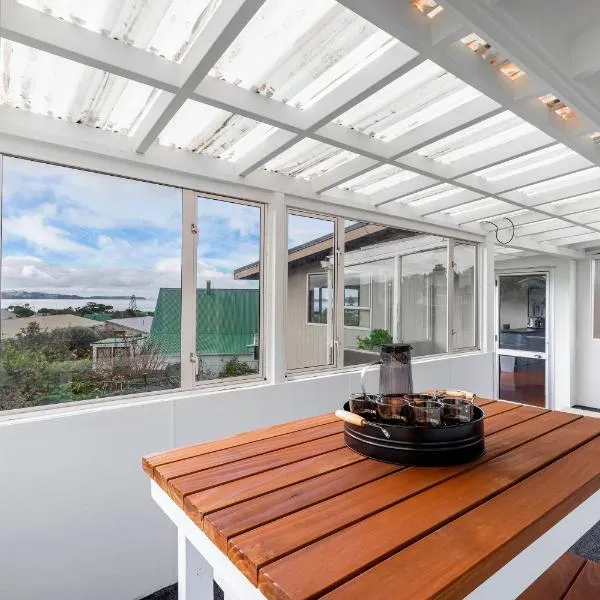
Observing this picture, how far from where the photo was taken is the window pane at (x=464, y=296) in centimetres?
434

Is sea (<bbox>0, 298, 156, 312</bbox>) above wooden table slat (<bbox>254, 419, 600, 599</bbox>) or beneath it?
above

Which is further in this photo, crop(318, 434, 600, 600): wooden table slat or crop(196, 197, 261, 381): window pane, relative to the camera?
crop(196, 197, 261, 381): window pane

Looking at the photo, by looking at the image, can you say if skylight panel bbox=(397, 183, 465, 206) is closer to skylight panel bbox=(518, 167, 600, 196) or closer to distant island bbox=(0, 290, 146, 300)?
skylight panel bbox=(518, 167, 600, 196)

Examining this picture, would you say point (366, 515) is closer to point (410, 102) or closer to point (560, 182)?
point (410, 102)

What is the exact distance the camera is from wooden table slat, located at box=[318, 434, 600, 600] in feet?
2.30

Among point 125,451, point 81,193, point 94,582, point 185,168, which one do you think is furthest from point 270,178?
point 94,582

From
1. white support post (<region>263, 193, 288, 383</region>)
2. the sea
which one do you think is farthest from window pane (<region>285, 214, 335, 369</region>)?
the sea

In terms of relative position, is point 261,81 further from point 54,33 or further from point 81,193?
point 81,193

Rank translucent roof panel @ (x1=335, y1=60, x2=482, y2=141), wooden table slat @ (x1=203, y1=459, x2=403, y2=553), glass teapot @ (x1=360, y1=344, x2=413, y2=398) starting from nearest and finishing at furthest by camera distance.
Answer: wooden table slat @ (x1=203, y1=459, x2=403, y2=553) < glass teapot @ (x1=360, y1=344, x2=413, y2=398) < translucent roof panel @ (x1=335, y1=60, x2=482, y2=141)

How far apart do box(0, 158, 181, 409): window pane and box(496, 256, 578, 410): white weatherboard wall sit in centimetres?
593

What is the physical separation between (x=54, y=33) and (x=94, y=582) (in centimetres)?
237

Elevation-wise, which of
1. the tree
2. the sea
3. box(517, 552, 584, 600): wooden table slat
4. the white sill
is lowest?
box(517, 552, 584, 600): wooden table slat

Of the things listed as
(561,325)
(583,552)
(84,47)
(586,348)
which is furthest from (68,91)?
(586,348)

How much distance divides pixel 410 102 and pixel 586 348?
19.3 ft
